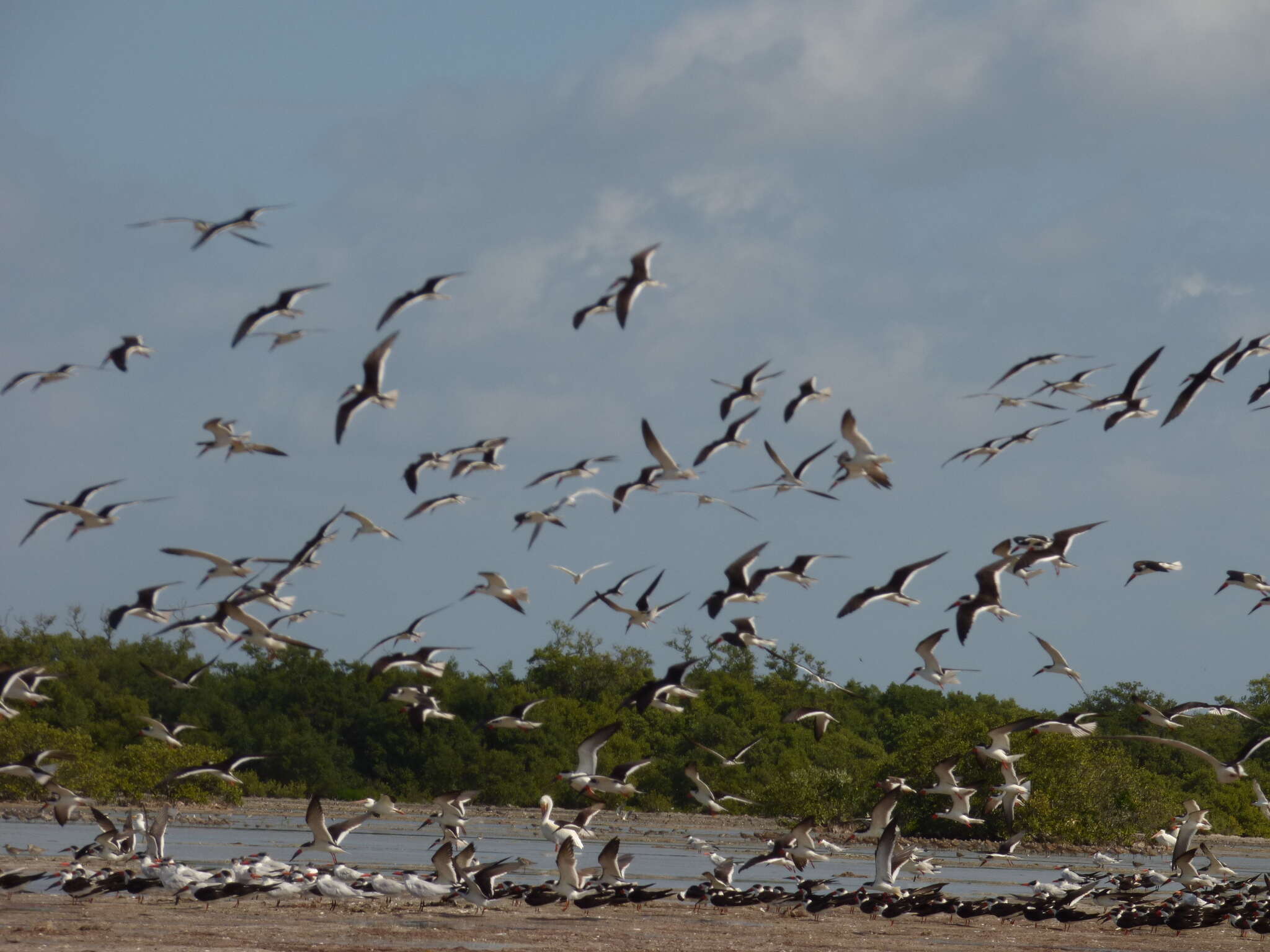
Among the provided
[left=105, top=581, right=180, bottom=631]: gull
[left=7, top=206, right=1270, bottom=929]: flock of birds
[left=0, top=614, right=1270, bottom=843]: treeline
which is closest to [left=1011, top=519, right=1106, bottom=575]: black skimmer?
[left=7, top=206, right=1270, bottom=929]: flock of birds

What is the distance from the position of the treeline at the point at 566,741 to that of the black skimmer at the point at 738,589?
29022 millimetres

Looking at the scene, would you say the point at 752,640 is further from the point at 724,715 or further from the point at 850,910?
the point at 724,715

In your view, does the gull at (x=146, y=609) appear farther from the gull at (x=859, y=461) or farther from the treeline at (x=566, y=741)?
the treeline at (x=566, y=741)

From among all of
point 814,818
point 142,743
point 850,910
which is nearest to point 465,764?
point 142,743

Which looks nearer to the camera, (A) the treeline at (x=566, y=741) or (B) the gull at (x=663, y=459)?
(B) the gull at (x=663, y=459)

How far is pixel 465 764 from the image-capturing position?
7844cm

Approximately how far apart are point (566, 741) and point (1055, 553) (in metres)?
57.2

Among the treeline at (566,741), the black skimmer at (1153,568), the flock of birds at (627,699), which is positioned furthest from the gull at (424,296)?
the treeline at (566,741)

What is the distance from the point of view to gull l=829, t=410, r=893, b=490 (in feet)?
94.5

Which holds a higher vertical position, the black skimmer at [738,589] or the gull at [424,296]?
the gull at [424,296]

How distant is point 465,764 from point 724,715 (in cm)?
1803

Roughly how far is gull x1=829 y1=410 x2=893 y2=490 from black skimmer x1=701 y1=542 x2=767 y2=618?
7.22ft

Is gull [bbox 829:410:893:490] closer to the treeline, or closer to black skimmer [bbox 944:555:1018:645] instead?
black skimmer [bbox 944:555:1018:645]

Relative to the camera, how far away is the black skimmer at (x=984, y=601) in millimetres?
25453
